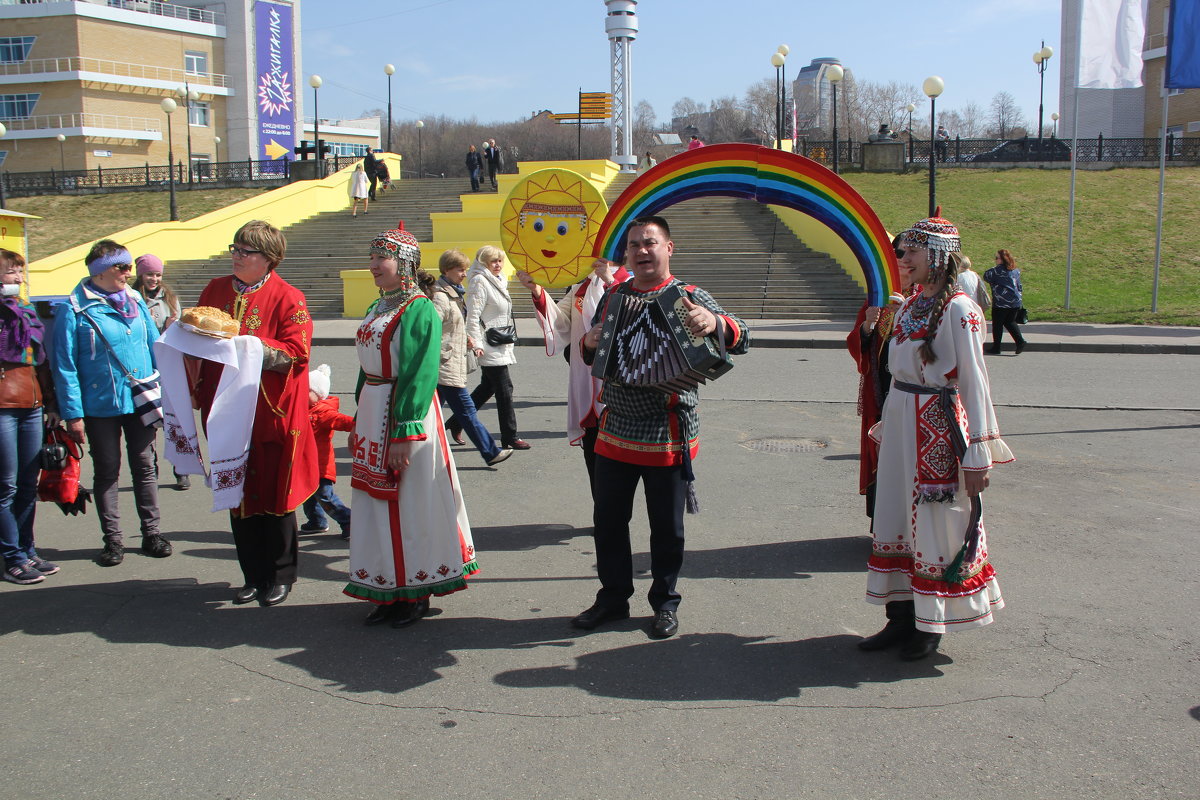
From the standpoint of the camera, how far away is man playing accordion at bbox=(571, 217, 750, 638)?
4.22 meters

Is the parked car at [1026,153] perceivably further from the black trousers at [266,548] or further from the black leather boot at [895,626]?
the black trousers at [266,548]

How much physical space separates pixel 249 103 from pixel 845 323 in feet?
194

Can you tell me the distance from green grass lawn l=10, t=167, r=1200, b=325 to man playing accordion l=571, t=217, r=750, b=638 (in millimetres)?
16639

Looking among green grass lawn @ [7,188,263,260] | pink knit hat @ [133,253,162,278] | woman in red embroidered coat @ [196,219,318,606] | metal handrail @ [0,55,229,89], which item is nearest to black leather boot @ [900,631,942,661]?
woman in red embroidered coat @ [196,219,318,606]

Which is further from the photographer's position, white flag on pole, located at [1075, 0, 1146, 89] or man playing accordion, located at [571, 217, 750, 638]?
white flag on pole, located at [1075, 0, 1146, 89]

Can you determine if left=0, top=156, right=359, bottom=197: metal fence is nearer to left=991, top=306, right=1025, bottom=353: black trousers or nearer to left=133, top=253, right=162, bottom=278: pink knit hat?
left=991, top=306, right=1025, bottom=353: black trousers

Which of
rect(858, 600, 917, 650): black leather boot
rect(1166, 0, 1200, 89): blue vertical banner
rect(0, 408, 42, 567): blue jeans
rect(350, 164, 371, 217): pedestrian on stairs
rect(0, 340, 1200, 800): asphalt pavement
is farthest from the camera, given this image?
rect(350, 164, 371, 217): pedestrian on stairs

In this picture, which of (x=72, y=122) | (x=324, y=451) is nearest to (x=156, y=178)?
(x=72, y=122)

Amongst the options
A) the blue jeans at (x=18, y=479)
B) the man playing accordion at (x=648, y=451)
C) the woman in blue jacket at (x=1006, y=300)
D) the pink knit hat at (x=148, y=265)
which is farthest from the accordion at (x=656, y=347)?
the woman in blue jacket at (x=1006, y=300)

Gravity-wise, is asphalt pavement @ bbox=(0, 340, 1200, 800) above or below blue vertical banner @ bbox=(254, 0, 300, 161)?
below

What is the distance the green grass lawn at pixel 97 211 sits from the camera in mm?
32469

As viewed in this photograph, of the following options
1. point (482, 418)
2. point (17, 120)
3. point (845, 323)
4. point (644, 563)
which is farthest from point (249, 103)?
point (644, 563)

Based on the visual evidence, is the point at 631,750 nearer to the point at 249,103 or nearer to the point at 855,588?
the point at 855,588

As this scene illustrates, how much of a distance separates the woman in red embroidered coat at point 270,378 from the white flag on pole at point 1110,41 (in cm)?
1719
